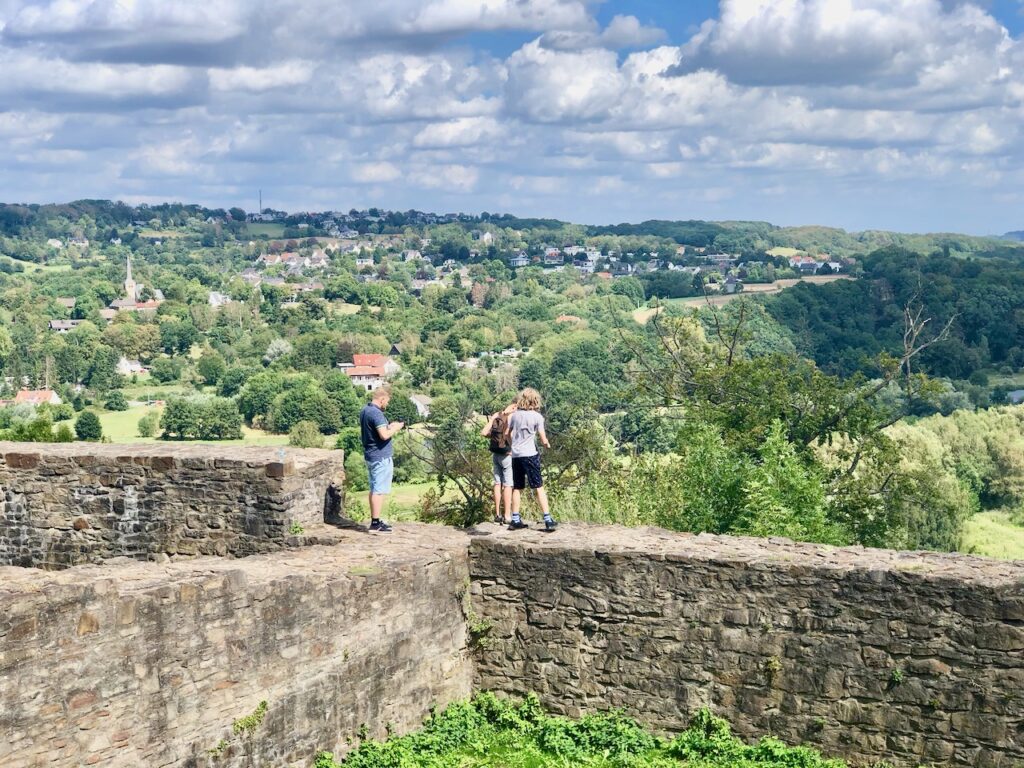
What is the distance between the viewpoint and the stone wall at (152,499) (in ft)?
37.4

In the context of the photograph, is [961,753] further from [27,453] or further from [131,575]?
[27,453]

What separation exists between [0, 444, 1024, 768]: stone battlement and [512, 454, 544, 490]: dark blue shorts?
0.64m

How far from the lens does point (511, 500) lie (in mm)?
11852

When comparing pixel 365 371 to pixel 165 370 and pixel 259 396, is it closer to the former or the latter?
pixel 259 396

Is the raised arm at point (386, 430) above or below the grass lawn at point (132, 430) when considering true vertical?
above

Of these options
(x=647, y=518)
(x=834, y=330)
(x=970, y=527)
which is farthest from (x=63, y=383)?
(x=647, y=518)

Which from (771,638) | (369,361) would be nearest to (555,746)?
(771,638)

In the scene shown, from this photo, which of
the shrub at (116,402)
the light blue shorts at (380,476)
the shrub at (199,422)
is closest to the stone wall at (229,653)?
the light blue shorts at (380,476)

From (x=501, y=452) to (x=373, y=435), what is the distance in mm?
1275

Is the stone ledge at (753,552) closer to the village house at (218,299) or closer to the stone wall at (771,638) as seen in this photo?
the stone wall at (771,638)

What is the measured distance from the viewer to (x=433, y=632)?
420 inches

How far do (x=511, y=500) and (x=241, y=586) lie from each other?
11.3ft

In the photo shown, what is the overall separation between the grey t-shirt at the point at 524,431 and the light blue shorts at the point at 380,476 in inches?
46.3

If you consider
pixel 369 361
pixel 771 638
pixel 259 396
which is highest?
pixel 771 638
